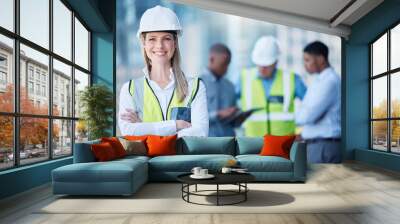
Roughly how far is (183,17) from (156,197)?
198 inches

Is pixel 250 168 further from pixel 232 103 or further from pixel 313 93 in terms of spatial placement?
pixel 313 93

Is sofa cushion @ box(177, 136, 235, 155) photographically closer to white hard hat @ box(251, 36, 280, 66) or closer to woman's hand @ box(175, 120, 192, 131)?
woman's hand @ box(175, 120, 192, 131)

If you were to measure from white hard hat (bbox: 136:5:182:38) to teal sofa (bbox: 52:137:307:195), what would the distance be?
2914 mm

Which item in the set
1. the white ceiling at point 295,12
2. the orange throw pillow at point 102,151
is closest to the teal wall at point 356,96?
the white ceiling at point 295,12

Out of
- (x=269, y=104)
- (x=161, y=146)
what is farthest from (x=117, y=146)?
(x=269, y=104)

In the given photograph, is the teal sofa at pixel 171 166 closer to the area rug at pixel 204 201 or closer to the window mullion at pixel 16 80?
the area rug at pixel 204 201

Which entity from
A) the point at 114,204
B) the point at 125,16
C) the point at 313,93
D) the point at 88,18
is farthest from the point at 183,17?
the point at 114,204

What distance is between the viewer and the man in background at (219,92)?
349 inches

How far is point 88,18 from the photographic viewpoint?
8133 mm

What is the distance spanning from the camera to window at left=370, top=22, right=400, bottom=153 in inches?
322

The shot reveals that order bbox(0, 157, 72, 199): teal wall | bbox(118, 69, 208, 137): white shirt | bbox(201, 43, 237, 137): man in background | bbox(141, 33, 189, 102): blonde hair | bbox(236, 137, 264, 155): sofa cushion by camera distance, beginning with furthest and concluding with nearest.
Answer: bbox(201, 43, 237, 137): man in background
bbox(141, 33, 189, 102): blonde hair
bbox(118, 69, 208, 137): white shirt
bbox(236, 137, 264, 155): sofa cushion
bbox(0, 157, 72, 199): teal wall

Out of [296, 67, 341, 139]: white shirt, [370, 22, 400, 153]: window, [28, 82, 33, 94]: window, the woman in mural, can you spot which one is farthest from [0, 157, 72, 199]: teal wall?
[370, 22, 400, 153]: window

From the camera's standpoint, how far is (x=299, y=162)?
6.23 metres

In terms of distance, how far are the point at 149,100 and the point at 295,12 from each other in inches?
149
